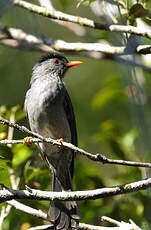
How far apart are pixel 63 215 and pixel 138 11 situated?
216 centimetres

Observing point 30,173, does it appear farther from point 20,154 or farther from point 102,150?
point 102,150

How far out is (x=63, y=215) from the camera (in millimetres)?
4062

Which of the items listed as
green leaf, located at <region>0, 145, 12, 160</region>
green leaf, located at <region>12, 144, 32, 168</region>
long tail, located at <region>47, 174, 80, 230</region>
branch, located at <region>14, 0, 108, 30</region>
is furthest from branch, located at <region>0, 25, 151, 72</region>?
long tail, located at <region>47, 174, 80, 230</region>

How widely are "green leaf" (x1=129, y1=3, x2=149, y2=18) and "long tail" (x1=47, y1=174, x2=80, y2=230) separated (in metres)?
1.86

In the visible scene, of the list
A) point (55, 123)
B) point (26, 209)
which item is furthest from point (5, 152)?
point (55, 123)

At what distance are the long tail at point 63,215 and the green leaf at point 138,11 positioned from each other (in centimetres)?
186

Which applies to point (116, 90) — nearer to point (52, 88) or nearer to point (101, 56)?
point (101, 56)

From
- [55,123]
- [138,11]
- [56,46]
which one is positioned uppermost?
[56,46]

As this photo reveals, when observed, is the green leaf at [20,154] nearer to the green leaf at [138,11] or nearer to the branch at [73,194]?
the branch at [73,194]

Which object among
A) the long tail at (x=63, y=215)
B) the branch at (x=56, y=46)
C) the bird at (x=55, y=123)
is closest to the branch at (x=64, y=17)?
the branch at (x=56, y=46)

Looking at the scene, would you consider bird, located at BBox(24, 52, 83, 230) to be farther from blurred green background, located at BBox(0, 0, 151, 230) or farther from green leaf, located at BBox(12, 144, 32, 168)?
green leaf, located at BBox(12, 144, 32, 168)

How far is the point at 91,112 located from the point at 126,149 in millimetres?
2856

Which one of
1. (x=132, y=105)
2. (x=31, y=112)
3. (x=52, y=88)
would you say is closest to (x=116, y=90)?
(x=52, y=88)

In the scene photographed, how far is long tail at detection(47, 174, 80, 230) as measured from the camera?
12.4 ft
